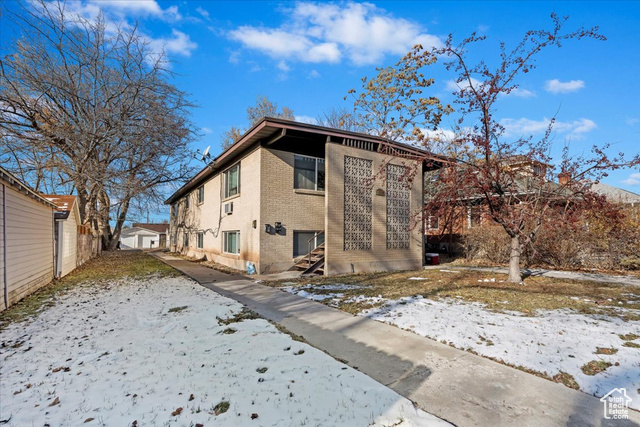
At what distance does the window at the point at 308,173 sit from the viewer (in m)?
13.1

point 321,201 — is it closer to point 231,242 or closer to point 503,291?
point 231,242

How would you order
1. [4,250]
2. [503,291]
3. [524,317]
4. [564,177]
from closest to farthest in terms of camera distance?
[524,317], [4,250], [503,291], [564,177]

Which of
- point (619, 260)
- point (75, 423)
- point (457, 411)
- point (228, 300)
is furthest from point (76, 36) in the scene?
point (619, 260)

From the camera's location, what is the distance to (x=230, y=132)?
34.7 m

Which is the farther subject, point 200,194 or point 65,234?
point 200,194

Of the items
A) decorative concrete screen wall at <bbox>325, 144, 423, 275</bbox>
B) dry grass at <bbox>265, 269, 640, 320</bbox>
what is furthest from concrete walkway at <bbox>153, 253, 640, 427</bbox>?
decorative concrete screen wall at <bbox>325, 144, 423, 275</bbox>

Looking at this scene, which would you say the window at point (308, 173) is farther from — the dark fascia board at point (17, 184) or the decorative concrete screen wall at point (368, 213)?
the dark fascia board at point (17, 184)

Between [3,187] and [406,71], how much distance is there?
22519mm

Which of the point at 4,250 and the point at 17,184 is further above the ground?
the point at 17,184

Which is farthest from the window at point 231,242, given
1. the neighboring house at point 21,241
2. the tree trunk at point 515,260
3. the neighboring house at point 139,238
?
the neighboring house at point 139,238

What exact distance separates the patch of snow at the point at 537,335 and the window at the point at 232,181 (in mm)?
9863

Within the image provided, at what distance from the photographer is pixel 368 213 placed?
12.7 m

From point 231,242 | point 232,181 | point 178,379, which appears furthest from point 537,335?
point 232,181

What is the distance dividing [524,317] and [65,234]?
48.0 ft
